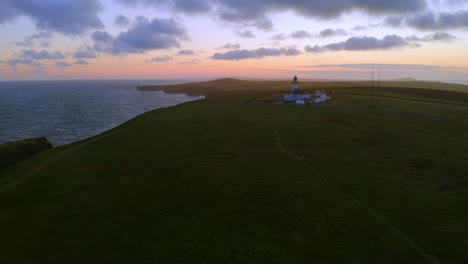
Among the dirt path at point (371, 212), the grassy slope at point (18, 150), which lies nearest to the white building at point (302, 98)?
the dirt path at point (371, 212)

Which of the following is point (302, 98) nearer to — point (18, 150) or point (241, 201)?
point (241, 201)

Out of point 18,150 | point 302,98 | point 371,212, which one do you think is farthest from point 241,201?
point 302,98

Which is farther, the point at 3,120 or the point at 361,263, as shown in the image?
the point at 3,120

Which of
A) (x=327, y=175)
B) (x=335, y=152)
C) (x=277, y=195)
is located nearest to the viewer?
(x=277, y=195)

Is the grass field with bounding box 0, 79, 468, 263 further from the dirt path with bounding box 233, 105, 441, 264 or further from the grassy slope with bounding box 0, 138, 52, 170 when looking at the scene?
the grassy slope with bounding box 0, 138, 52, 170

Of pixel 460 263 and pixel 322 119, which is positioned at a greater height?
pixel 322 119

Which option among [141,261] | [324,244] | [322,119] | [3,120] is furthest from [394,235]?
[3,120]

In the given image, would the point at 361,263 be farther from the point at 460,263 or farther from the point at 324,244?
the point at 460,263

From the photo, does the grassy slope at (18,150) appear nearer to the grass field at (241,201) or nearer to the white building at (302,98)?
the grass field at (241,201)
